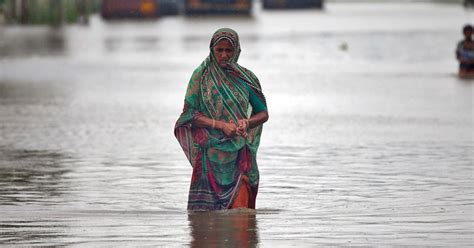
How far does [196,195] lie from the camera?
35.9 feet

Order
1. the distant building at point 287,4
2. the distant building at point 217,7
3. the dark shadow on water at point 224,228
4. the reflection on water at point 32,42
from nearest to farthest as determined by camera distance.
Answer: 1. the dark shadow on water at point 224,228
2. the reflection on water at point 32,42
3. the distant building at point 217,7
4. the distant building at point 287,4

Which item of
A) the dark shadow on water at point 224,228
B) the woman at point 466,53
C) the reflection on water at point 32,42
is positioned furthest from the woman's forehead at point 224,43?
the reflection on water at point 32,42

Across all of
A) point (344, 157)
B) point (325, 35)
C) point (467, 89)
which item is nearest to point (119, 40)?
point (325, 35)

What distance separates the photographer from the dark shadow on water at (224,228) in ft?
31.1

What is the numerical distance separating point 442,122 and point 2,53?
23.5 metres

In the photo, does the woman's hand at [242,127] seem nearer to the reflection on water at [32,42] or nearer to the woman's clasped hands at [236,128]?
the woman's clasped hands at [236,128]

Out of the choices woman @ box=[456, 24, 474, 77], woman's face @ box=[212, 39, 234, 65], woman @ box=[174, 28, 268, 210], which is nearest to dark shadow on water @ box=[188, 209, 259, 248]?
woman @ box=[174, 28, 268, 210]

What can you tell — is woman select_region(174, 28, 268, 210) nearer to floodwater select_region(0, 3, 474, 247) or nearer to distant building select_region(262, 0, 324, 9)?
floodwater select_region(0, 3, 474, 247)

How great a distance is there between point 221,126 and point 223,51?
0.48m

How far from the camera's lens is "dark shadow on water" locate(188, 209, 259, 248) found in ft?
31.1

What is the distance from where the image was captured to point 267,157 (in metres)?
16.2

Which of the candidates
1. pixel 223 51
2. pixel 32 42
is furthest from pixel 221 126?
pixel 32 42

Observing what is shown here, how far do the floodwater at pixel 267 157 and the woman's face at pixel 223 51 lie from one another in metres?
1.03

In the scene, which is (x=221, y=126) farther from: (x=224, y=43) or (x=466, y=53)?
(x=466, y=53)
